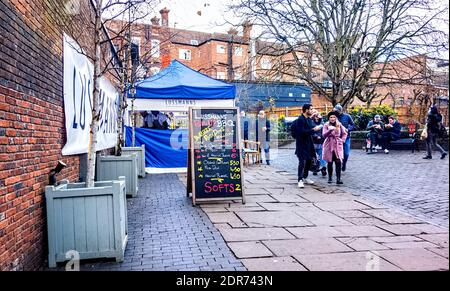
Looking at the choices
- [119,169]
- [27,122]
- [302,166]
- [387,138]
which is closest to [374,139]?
[387,138]

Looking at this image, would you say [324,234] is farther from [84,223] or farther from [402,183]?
[402,183]

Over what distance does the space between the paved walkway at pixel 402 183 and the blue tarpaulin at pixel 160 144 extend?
321 cm

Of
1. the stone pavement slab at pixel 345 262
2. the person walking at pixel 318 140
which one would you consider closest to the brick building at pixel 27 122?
the stone pavement slab at pixel 345 262

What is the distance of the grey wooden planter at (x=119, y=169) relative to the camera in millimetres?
6777

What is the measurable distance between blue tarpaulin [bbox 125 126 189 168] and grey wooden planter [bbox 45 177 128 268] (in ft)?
23.8

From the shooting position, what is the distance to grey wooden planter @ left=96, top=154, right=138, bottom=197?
678 centimetres

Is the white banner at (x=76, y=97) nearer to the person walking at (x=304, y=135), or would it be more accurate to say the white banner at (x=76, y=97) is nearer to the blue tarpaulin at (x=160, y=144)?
the person walking at (x=304, y=135)

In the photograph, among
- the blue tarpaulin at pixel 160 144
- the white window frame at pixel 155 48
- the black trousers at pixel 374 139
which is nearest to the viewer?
the white window frame at pixel 155 48

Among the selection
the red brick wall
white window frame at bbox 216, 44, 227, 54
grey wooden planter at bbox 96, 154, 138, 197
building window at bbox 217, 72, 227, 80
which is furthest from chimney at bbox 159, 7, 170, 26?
white window frame at bbox 216, 44, 227, 54

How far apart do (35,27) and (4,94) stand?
108cm

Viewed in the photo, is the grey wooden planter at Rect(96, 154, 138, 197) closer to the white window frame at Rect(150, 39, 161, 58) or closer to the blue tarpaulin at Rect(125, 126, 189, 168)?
the white window frame at Rect(150, 39, 161, 58)

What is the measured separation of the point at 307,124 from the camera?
734 cm

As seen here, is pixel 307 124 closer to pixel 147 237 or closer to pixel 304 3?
pixel 147 237
